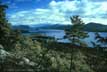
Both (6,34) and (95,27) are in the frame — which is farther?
(95,27)

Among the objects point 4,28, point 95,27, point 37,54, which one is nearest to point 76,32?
Result: point 37,54

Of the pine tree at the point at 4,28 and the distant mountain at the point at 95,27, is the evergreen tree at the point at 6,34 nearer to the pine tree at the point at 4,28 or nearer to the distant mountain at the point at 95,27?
the pine tree at the point at 4,28

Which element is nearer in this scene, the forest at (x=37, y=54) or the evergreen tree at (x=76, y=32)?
the forest at (x=37, y=54)

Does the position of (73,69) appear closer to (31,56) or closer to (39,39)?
(31,56)

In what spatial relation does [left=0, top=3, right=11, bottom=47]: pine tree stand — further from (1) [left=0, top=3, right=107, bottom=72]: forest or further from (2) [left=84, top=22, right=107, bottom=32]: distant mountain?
(2) [left=84, top=22, right=107, bottom=32]: distant mountain

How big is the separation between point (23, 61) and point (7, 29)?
6.77m

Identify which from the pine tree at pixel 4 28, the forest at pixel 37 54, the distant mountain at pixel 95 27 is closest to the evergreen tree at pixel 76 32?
A: the forest at pixel 37 54

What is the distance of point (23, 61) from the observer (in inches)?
957

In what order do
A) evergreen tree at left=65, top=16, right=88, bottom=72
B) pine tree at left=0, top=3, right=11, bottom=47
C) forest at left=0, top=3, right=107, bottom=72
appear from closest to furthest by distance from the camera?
1. forest at left=0, top=3, right=107, bottom=72
2. evergreen tree at left=65, top=16, right=88, bottom=72
3. pine tree at left=0, top=3, right=11, bottom=47

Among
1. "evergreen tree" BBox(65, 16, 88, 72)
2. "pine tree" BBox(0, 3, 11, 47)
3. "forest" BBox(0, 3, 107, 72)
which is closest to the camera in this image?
"forest" BBox(0, 3, 107, 72)

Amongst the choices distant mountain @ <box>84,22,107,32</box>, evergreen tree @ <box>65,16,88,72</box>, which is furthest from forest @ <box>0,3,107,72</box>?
distant mountain @ <box>84,22,107,32</box>

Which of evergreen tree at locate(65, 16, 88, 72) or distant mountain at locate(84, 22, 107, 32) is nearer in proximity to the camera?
evergreen tree at locate(65, 16, 88, 72)

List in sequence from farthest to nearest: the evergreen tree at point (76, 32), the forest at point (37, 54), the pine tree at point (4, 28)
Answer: the pine tree at point (4, 28)
the evergreen tree at point (76, 32)
the forest at point (37, 54)

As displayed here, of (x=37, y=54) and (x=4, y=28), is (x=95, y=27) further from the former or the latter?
(x=37, y=54)
